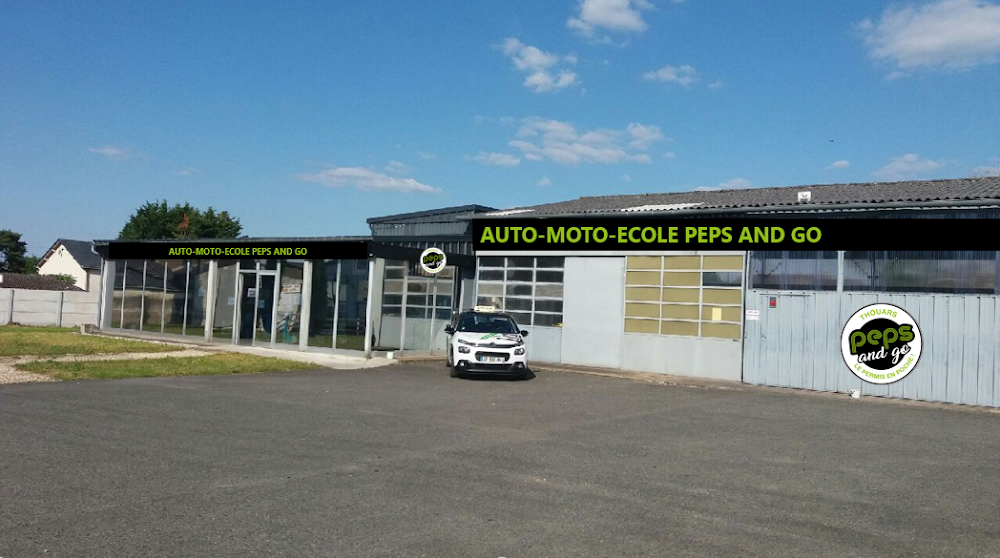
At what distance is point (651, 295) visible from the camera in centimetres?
2189

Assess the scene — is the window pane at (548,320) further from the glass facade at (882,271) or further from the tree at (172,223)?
the tree at (172,223)

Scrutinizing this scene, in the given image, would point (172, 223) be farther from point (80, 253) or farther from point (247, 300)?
point (247, 300)

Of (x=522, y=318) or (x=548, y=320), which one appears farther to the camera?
(x=522, y=318)

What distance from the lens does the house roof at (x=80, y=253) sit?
67.9 metres

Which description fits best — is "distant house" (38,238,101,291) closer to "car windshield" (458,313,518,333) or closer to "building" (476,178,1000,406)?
"building" (476,178,1000,406)

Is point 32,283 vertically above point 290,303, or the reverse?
point 32,283

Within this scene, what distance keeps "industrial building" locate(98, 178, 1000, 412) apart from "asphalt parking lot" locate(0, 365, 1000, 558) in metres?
4.07

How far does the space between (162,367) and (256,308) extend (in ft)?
23.9

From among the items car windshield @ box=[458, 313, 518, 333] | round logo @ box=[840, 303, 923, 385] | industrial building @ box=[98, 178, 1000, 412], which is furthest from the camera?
car windshield @ box=[458, 313, 518, 333]

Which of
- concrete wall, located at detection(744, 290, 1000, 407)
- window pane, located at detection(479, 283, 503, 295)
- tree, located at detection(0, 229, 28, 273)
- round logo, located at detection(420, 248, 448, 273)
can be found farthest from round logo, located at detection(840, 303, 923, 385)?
tree, located at detection(0, 229, 28, 273)

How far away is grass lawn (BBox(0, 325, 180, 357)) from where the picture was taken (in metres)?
20.8

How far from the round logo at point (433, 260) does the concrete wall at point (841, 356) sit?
9.07 meters

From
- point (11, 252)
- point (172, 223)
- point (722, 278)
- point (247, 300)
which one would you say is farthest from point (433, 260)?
point (11, 252)

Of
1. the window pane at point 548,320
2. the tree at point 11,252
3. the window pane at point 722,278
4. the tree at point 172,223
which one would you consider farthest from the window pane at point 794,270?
the tree at point 11,252
